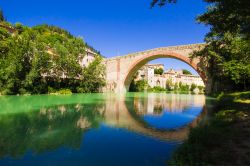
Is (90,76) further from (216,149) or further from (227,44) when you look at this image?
(216,149)

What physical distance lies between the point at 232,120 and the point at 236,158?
448 centimetres

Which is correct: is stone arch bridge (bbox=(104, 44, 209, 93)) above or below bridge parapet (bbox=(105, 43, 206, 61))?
below

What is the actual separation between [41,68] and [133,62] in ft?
54.2

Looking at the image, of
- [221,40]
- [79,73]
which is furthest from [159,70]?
[221,40]

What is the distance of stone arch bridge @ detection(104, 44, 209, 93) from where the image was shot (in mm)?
32672

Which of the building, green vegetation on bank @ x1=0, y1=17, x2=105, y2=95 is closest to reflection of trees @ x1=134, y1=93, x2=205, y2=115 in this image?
green vegetation on bank @ x1=0, y1=17, x2=105, y2=95

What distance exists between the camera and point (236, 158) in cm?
460

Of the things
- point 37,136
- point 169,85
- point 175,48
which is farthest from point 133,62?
point 169,85

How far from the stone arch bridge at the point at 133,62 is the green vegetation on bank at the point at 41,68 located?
4982 millimetres

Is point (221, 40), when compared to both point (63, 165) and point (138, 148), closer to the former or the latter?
point (138, 148)

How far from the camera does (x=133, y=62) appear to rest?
4078cm

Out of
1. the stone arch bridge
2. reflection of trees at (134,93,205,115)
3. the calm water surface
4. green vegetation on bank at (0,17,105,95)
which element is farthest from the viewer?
the stone arch bridge

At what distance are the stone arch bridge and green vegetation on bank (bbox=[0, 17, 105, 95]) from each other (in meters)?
4.98

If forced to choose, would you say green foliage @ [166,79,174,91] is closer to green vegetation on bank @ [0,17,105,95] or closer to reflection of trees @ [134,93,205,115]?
green vegetation on bank @ [0,17,105,95]
